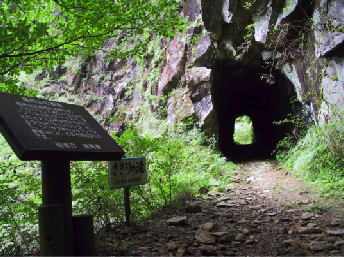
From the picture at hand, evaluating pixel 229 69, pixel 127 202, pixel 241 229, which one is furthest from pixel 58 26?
pixel 229 69

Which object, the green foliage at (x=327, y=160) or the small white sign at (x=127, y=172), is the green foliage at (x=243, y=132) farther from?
the small white sign at (x=127, y=172)

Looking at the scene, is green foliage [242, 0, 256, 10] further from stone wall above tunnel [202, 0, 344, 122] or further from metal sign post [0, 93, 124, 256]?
metal sign post [0, 93, 124, 256]

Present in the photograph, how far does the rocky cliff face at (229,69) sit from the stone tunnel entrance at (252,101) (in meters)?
0.06

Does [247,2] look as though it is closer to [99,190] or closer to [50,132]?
[99,190]

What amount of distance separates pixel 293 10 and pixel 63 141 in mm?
7506

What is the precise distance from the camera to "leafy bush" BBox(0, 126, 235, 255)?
13.7 ft

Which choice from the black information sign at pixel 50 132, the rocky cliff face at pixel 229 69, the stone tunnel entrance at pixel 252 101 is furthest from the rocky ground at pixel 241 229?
the stone tunnel entrance at pixel 252 101

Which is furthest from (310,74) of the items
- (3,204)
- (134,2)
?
(3,204)

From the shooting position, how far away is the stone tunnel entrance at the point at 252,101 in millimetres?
12115

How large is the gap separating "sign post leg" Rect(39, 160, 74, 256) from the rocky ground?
537 millimetres

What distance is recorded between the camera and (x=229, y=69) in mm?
12234

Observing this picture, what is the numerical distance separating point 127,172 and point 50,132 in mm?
1510

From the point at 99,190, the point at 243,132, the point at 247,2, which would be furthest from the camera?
the point at 243,132

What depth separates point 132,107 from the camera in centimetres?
1320
